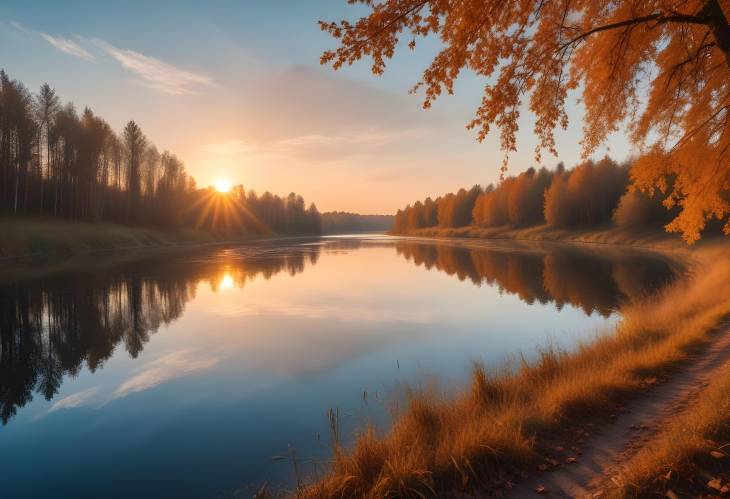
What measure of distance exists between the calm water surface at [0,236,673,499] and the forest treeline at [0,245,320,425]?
72 mm

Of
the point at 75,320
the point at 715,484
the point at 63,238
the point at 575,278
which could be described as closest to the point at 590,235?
the point at 575,278

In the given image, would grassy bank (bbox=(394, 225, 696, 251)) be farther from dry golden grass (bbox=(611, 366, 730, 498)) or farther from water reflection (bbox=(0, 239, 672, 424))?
dry golden grass (bbox=(611, 366, 730, 498))

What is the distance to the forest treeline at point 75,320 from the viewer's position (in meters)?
9.70

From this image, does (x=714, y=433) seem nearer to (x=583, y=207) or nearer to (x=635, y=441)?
(x=635, y=441)

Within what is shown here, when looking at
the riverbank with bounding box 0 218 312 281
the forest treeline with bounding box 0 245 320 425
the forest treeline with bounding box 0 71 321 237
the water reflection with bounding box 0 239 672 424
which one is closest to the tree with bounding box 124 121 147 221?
the forest treeline with bounding box 0 71 321 237

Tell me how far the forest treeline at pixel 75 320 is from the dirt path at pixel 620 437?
377 inches

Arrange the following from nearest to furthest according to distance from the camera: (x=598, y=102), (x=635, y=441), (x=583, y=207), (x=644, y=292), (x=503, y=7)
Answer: (x=635, y=441), (x=503, y=7), (x=598, y=102), (x=644, y=292), (x=583, y=207)

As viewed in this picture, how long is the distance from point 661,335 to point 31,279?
30837 mm

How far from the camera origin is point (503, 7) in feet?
18.4

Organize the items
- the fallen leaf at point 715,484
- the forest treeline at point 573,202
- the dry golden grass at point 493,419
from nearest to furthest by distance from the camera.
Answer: the fallen leaf at point 715,484 → the dry golden grass at point 493,419 → the forest treeline at point 573,202

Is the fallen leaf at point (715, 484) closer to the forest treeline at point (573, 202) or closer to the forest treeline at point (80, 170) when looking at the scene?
the forest treeline at point (573, 202)

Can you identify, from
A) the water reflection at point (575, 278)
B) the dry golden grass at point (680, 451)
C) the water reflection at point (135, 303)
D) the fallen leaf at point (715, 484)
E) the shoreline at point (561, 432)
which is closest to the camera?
the fallen leaf at point (715, 484)

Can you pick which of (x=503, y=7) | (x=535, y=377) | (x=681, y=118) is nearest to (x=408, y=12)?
(x=503, y=7)

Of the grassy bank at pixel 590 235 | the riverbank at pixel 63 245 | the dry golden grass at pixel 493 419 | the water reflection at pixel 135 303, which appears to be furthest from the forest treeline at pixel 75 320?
the grassy bank at pixel 590 235
